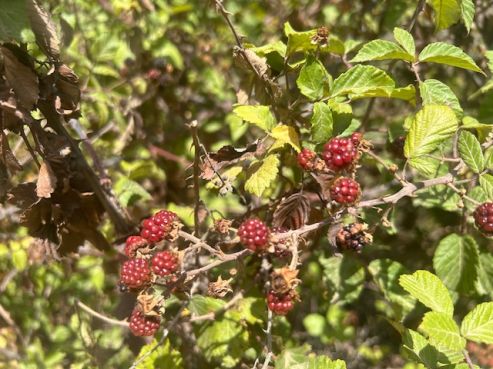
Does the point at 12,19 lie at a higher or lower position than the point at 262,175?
higher

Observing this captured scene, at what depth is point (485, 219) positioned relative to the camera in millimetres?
1316

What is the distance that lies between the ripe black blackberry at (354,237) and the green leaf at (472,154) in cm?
33

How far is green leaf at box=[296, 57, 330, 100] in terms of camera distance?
145cm

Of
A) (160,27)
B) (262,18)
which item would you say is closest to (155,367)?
(160,27)

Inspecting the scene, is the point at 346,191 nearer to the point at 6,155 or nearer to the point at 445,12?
the point at 445,12

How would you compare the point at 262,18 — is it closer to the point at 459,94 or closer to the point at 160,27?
the point at 160,27

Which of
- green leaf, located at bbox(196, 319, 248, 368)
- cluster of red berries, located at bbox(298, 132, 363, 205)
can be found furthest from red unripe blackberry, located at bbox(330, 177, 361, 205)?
green leaf, located at bbox(196, 319, 248, 368)

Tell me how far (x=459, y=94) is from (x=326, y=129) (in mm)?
1717

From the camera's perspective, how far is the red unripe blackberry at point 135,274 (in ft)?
4.03

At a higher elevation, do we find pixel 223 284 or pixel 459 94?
pixel 223 284

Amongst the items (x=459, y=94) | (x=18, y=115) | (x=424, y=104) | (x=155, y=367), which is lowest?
(x=459, y=94)

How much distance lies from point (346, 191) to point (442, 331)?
0.37 m

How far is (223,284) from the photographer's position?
128 cm

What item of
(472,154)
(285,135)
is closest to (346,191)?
(285,135)
